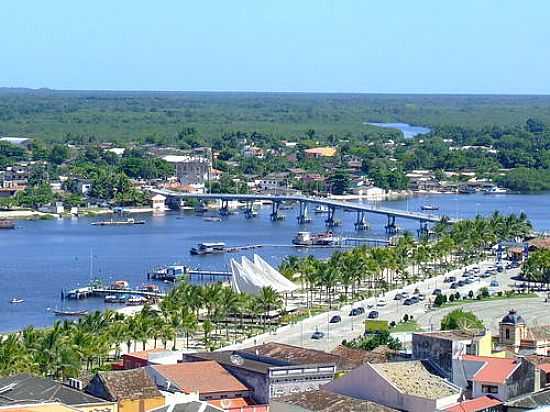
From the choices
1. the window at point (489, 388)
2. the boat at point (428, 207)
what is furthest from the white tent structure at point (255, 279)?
the boat at point (428, 207)

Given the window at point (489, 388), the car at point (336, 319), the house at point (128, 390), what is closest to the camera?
the house at point (128, 390)

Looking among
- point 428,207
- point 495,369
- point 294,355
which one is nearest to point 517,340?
point 294,355

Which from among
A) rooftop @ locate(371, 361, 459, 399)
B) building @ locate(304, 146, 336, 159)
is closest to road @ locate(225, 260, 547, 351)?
rooftop @ locate(371, 361, 459, 399)

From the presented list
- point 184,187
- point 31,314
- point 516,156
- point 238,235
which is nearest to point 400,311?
point 31,314

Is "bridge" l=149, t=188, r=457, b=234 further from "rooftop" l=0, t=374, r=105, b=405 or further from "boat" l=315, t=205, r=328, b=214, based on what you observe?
"rooftop" l=0, t=374, r=105, b=405

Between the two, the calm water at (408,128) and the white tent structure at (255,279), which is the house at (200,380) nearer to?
the white tent structure at (255,279)

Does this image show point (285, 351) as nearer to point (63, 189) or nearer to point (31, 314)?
point (31, 314)

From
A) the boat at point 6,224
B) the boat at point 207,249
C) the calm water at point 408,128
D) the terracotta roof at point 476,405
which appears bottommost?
the calm water at point 408,128

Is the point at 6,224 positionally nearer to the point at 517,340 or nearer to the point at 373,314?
the point at 373,314
